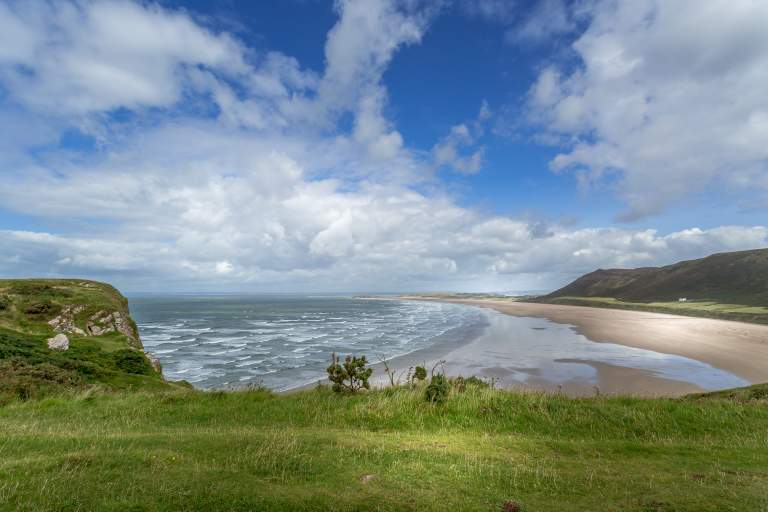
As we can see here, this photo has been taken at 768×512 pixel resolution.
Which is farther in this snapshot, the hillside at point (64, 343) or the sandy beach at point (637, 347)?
the sandy beach at point (637, 347)

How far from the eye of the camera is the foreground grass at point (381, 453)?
18.2 feet

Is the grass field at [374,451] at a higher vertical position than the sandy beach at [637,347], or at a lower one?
higher

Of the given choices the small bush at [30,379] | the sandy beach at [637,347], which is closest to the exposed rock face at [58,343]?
the small bush at [30,379]

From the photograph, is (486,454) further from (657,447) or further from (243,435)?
(243,435)

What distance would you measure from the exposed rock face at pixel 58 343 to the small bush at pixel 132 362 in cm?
288

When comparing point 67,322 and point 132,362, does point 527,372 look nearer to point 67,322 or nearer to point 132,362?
point 132,362

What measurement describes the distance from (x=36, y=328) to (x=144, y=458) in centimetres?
2970

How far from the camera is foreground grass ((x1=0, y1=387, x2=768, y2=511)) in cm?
554

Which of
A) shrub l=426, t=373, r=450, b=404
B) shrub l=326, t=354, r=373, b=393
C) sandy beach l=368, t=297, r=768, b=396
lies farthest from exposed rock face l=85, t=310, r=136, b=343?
shrub l=426, t=373, r=450, b=404

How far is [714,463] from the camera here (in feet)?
23.9

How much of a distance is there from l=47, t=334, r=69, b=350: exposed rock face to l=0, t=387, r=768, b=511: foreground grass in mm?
13686

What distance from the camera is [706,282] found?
127812 mm

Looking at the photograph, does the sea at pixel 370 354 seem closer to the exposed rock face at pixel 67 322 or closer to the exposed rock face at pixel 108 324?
the exposed rock face at pixel 108 324

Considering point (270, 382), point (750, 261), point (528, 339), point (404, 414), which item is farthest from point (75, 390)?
point (750, 261)
